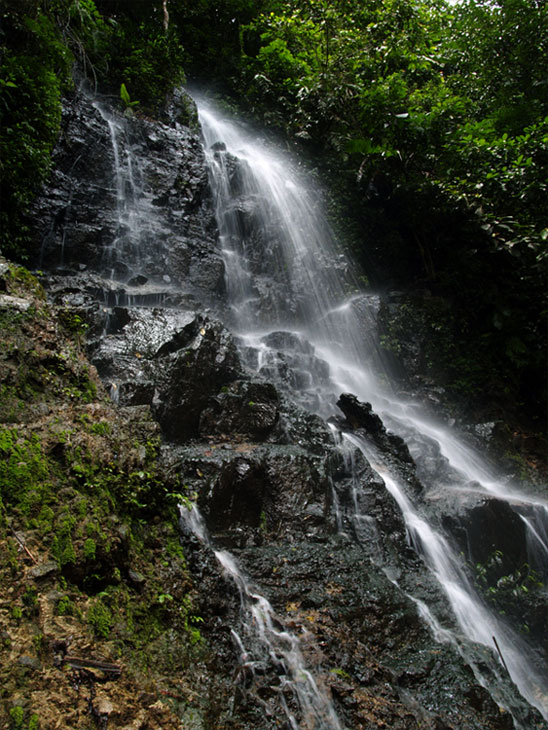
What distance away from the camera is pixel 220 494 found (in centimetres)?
498

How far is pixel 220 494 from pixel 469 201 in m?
9.58

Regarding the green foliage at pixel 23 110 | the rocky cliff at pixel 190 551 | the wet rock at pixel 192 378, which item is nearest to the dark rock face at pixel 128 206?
the green foliage at pixel 23 110

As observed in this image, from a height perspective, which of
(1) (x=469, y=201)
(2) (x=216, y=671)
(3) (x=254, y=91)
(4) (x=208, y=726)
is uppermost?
(3) (x=254, y=91)

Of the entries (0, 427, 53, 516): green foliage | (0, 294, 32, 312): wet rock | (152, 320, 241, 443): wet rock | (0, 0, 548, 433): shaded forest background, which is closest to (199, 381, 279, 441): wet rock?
(152, 320, 241, 443): wet rock

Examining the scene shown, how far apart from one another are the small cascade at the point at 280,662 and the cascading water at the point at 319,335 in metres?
2.22

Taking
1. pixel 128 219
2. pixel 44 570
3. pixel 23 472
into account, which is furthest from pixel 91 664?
pixel 128 219

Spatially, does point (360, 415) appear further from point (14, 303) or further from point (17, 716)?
point (17, 716)

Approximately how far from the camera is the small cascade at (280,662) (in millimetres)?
2959

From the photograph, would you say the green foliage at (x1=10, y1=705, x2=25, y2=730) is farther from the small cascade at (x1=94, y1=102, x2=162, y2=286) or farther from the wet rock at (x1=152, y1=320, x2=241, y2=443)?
the small cascade at (x1=94, y1=102, x2=162, y2=286)

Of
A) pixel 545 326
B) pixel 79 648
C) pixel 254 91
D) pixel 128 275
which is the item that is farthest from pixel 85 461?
pixel 254 91

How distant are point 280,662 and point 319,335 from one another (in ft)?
29.5

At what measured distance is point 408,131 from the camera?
11.5 metres

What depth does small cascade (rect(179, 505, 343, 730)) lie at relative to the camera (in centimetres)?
296

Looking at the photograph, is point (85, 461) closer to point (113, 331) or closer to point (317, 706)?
point (317, 706)
